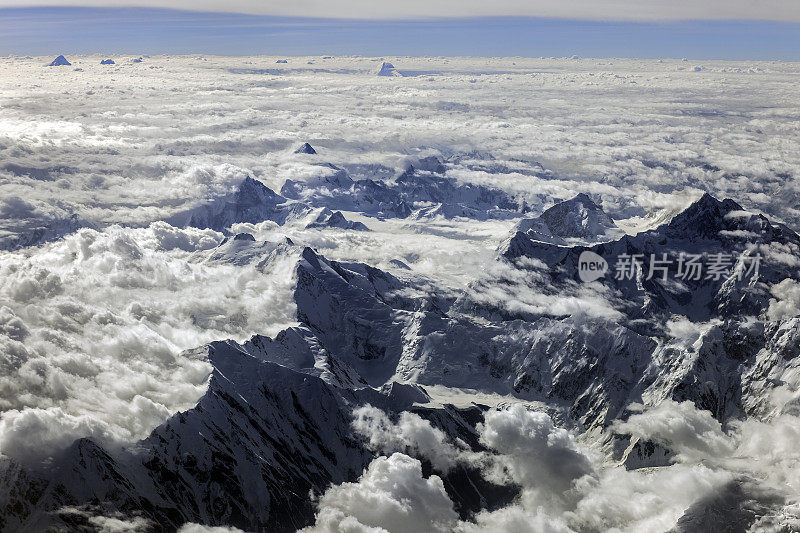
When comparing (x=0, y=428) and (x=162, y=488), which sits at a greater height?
(x=0, y=428)

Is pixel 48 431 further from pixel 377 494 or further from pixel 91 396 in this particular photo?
pixel 377 494

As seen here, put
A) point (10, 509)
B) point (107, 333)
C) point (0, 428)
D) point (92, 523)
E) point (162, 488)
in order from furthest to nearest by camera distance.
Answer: point (107, 333)
point (162, 488)
point (92, 523)
point (10, 509)
point (0, 428)

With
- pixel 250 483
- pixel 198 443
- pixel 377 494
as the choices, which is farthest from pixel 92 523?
pixel 377 494

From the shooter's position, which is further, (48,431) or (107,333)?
(107,333)

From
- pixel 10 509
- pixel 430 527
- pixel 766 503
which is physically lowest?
pixel 430 527

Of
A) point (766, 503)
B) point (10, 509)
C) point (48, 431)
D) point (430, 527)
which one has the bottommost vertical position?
point (430, 527)

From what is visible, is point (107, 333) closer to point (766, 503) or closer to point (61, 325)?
point (61, 325)

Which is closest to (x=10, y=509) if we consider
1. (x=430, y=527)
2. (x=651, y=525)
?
(x=430, y=527)

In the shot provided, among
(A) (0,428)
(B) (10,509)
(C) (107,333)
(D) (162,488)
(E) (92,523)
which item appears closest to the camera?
(A) (0,428)

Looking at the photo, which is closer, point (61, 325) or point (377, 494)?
point (61, 325)
